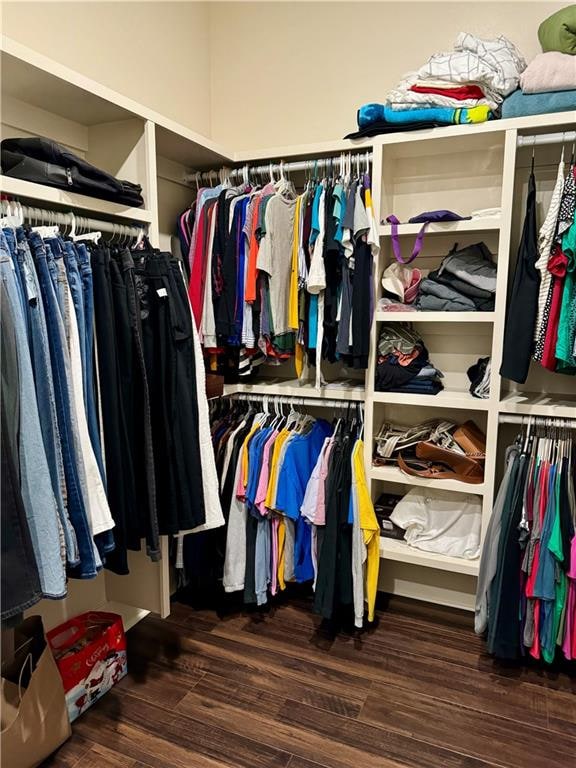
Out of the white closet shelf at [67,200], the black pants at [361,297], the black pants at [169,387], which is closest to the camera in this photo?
the white closet shelf at [67,200]

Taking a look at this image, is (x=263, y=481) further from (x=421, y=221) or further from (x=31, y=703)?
(x=421, y=221)

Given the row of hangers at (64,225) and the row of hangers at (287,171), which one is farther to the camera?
the row of hangers at (287,171)

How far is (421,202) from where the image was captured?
246cm

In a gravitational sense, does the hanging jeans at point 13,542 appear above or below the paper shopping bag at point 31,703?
above

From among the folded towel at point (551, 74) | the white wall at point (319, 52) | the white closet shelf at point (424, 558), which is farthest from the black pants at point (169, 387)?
the folded towel at point (551, 74)

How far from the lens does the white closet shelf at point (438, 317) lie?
2117 mm

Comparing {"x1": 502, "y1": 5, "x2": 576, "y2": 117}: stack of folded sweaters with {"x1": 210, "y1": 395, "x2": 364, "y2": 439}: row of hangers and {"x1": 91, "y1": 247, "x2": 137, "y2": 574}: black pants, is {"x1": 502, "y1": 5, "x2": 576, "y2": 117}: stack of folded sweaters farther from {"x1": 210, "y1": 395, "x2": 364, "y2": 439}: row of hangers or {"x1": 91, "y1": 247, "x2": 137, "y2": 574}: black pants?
{"x1": 91, "y1": 247, "x2": 137, "y2": 574}: black pants

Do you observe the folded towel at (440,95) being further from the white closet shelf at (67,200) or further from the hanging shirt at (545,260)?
the white closet shelf at (67,200)

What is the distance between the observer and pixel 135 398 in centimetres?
177

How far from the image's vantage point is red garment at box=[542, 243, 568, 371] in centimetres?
191

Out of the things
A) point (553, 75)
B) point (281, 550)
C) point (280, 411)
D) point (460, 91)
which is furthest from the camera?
point (280, 411)

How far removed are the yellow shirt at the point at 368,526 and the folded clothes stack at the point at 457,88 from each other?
133 centimetres

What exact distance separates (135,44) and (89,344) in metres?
1.56

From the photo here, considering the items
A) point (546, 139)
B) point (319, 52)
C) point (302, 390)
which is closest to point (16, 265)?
point (302, 390)
